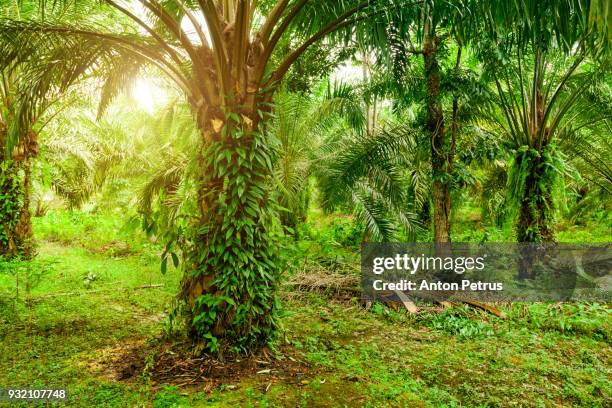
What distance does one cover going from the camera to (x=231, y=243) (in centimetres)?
389

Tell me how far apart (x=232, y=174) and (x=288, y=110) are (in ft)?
16.4

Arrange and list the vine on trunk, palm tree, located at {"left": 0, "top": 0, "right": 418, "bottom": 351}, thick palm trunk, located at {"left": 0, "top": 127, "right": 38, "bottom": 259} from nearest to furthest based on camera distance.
Answer: palm tree, located at {"left": 0, "top": 0, "right": 418, "bottom": 351} < the vine on trunk < thick palm trunk, located at {"left": 0, "top": 127, "right": 38, "bottom": 259}

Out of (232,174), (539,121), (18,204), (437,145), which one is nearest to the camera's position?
(232,174)

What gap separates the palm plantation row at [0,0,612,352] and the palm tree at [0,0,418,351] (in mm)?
17

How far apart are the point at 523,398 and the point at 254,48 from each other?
13.2 feet

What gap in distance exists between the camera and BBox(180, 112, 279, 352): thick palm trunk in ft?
12.7

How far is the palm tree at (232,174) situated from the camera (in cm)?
387

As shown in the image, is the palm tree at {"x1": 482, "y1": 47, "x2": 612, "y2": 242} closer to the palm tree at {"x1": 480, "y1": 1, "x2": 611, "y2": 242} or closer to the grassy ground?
the palm tree at {"x1": 480, "y1": 1, "x2": 611, "y2": 242}

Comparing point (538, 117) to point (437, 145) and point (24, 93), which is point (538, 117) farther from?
point (24, 93)

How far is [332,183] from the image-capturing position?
7.81 meters

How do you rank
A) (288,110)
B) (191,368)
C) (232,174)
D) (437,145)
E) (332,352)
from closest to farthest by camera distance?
(191,368) → (232,174) → (332,352) → (437,145) → (288,110)

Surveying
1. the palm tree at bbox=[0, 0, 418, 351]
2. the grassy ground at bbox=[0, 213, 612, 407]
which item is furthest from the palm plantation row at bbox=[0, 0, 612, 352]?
the grassy ground at bbox=[0, 213, 612, 407]

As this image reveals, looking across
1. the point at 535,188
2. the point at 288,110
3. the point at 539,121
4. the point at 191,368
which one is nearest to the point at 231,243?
the point at 191,368

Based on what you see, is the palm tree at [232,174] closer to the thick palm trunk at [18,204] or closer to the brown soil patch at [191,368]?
the brown soil patch at [191,368]
